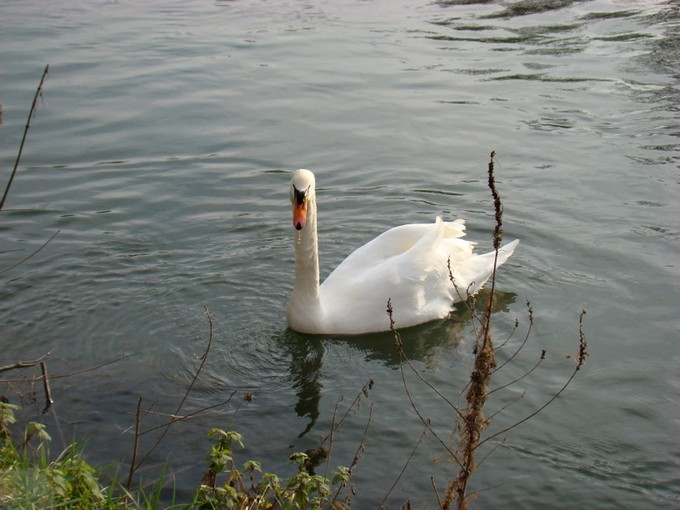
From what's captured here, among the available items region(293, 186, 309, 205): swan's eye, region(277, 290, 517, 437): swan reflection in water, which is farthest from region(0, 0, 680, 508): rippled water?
region(293, 186, 309, 205): swan's eye

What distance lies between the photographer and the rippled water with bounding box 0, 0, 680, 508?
20.2ft

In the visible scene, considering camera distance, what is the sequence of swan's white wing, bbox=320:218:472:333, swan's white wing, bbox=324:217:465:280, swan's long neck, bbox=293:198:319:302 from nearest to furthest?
swan's long neck, bbox=293:198:319:302 → swan's white wing, bbox=320:218:472:333 → swan's white wing, bbox=324:217:465:280

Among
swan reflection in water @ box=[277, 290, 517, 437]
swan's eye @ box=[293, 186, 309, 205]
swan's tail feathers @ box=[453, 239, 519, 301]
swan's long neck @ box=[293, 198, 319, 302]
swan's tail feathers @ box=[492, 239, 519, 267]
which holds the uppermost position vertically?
swan's eye @ box=[293, 186, 309, 205]

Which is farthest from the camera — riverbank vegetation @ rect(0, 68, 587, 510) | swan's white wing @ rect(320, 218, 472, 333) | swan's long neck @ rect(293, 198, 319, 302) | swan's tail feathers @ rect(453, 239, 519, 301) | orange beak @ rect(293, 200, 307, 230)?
swan's tail feathers @ rect(453, 239, 519, 301)

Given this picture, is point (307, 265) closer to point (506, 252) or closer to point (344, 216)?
point (506, 252)

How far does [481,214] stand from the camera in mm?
9898

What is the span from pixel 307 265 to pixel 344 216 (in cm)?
248

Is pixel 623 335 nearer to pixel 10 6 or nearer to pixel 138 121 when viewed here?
pixel 138 121

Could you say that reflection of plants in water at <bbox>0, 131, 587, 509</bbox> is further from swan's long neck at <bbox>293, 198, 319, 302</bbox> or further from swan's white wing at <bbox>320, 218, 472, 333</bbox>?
swan's long neck at <bbox>293, 198, 319, 302</bbox>

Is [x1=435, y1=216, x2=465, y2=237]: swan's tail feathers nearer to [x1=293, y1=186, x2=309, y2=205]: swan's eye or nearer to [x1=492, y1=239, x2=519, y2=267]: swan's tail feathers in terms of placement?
[x1=492, y1=239, x2=519, y2=267]: swan's tail feathers

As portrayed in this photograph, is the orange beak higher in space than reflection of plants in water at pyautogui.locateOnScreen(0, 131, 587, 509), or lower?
higher

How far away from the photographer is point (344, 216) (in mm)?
9859

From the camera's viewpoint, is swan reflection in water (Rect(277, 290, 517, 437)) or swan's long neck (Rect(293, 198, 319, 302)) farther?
swan's long neck (Rect(293, 198, 319, 302))

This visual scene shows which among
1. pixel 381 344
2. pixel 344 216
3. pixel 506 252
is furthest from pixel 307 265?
pixel 344 216
